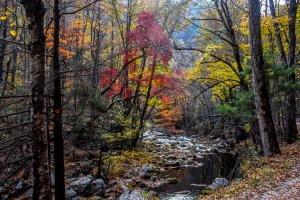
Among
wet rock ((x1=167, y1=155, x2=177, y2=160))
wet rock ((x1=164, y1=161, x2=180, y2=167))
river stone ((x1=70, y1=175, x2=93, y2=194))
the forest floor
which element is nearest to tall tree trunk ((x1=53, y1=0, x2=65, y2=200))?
river stone ((x1=70, y1=175, x2=93, y2=194))

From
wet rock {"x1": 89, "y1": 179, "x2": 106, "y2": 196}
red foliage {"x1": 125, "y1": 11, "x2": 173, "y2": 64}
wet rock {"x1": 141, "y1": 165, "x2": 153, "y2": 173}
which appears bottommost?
wet rock {"x1": 141, "y1": 165, "x2": 153, "y2": 173}

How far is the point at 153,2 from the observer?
63.3 feet

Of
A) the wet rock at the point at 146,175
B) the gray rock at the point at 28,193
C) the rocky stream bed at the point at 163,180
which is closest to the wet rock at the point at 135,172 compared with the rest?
the rocky stream bed at the point at 163,180

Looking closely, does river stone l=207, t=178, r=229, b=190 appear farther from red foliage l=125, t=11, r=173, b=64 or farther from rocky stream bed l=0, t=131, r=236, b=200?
red foliage l=125, t=11, r=173, b=64

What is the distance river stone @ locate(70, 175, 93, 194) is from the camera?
10.7 meters

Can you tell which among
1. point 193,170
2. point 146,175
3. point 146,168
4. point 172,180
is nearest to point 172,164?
point 193,170

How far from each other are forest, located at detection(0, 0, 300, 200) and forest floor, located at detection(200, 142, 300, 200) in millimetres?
34

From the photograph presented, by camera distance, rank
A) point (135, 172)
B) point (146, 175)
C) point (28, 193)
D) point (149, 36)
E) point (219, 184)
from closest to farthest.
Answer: point (28, 193) < point (219, 184) < point (146, 175) < point (135, 172) < point (149, 36)

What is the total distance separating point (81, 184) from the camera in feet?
35.9

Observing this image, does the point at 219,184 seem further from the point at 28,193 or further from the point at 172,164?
the point at 28,193

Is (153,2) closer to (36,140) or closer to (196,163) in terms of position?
(196,163)

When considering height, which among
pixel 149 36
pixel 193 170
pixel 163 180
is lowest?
pixel 193 170

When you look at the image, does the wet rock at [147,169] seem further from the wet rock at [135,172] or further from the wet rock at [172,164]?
the wet rock at [172,164]

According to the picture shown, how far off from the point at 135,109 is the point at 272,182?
11992 millimetres
